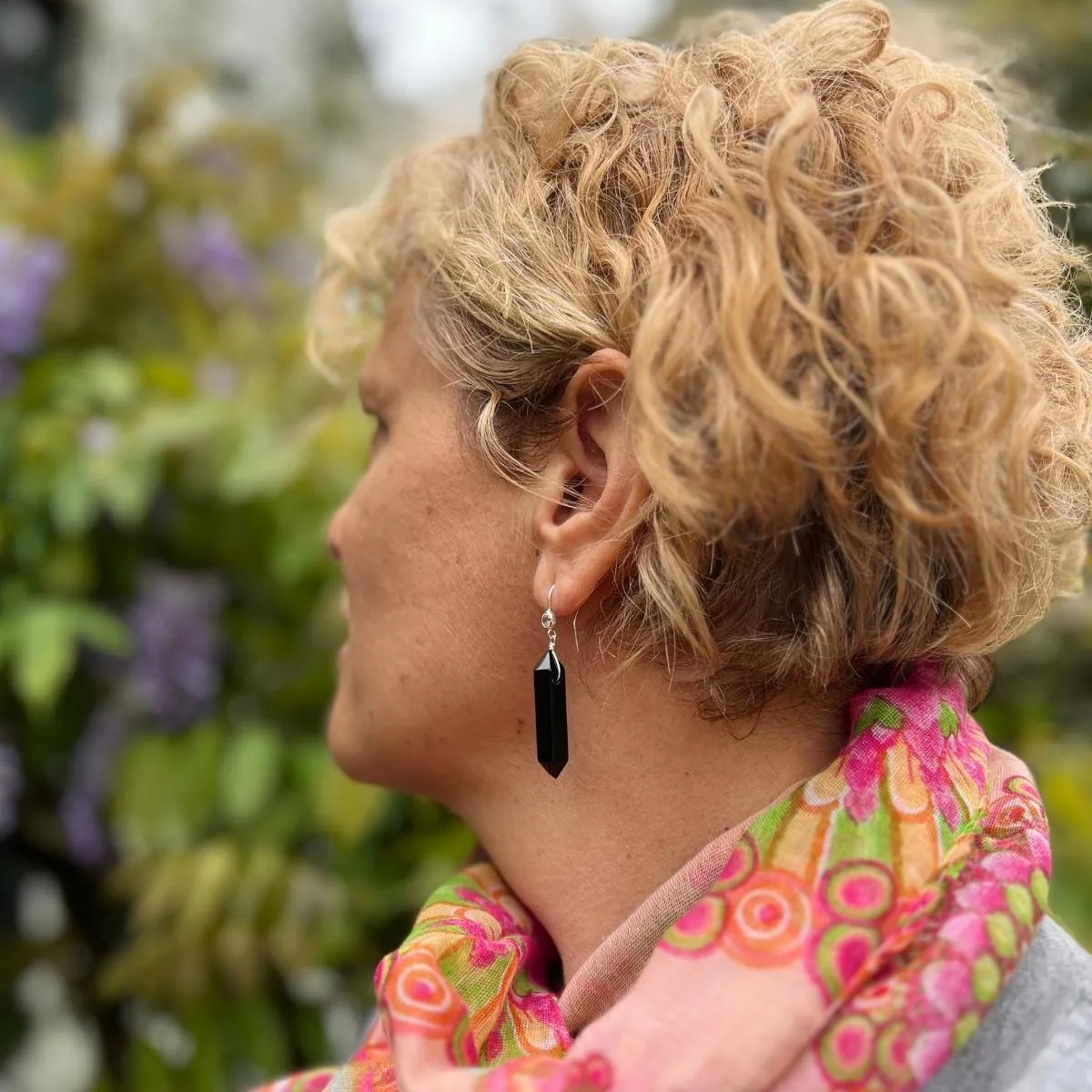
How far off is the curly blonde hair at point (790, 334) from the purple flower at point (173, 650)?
1.00 metres

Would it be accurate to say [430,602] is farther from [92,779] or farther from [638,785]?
[92,779]

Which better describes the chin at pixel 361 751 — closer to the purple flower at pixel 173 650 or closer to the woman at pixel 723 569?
the woman at pixel 723 569

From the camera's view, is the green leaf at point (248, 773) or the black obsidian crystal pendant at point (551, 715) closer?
the black obsidian crystal pendant at point (551, 715)

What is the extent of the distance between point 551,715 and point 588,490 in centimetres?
23

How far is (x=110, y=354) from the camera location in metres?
2.18

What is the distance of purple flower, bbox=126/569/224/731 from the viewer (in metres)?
2.05

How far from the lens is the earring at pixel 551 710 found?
111cm

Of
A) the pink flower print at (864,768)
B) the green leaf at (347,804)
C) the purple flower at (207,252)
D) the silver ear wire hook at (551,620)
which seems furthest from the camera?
the purple flower at (207,252)

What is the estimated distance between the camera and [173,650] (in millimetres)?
2066

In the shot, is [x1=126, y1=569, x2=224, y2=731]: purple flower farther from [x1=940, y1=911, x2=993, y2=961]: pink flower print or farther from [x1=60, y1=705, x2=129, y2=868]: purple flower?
[x1=940, y1=911, x2=993, y2=961]: pink flower print

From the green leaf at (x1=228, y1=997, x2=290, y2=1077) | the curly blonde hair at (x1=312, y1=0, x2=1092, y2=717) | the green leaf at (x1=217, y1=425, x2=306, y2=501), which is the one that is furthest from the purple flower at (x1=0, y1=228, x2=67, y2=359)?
the green leaf at (x1=228, y1=997, x2=290, y2=1077)

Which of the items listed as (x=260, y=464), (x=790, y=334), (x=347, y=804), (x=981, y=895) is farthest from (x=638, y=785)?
(x=260, y=464)

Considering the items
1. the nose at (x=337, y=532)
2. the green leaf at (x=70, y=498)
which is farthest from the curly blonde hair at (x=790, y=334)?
the green leaf at (x=70, y=498)

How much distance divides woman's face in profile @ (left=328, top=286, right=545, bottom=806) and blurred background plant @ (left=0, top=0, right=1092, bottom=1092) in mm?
585
